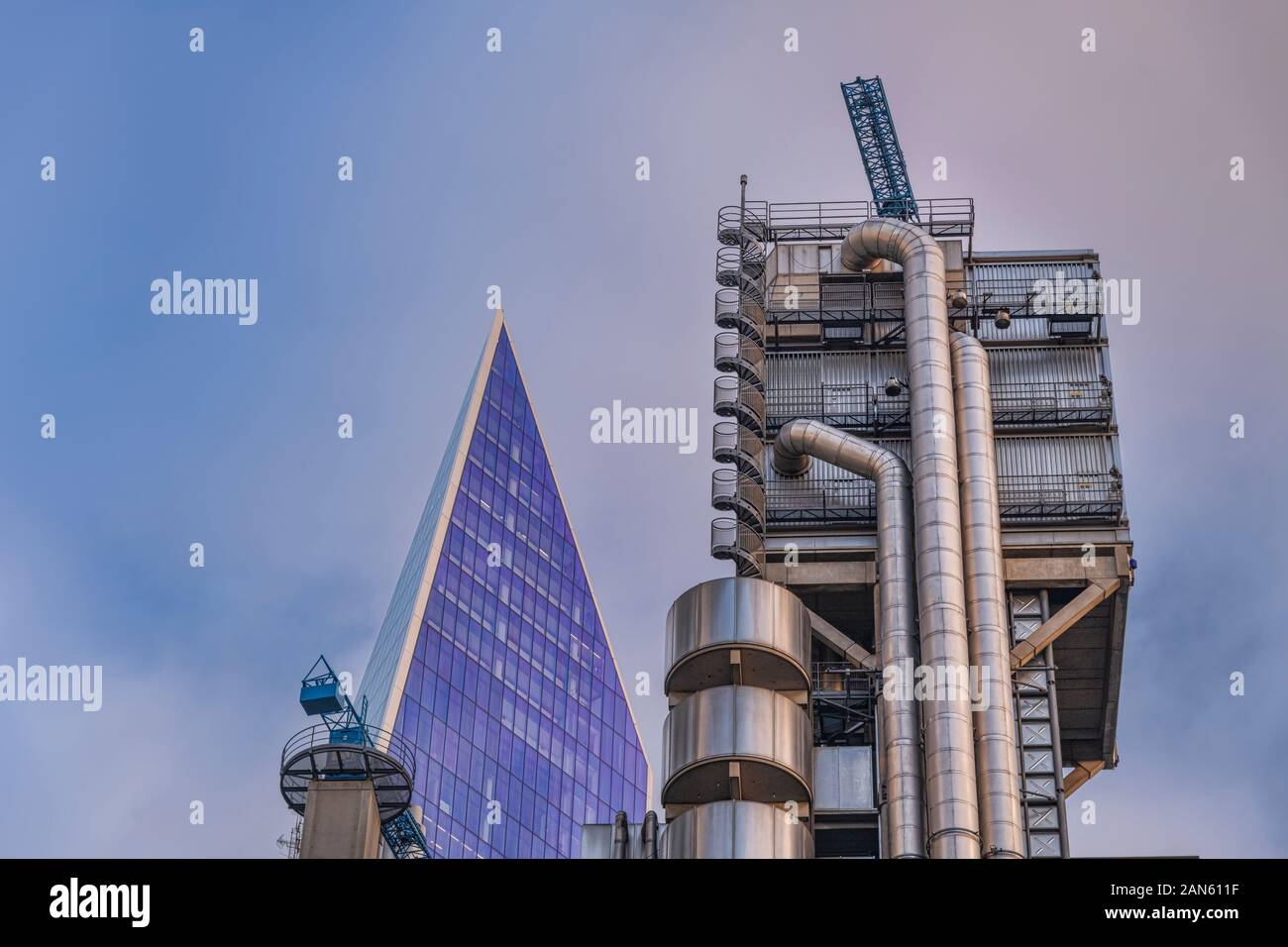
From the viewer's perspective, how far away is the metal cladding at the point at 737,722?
4928 centimetres

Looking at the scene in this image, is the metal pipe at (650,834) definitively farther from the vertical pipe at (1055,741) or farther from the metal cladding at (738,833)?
the vertical pipe at (1055,741)

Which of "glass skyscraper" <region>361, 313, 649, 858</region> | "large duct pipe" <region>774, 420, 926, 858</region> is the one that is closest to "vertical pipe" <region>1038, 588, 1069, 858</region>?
"large duct pipe" <region>774, 420, 926, 858</region>

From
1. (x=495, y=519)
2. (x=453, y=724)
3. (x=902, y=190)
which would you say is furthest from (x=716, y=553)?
(x=495, y=519)

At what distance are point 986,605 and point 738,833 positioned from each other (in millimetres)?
11580

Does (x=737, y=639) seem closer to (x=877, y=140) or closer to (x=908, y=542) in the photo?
(x=908, y=542)

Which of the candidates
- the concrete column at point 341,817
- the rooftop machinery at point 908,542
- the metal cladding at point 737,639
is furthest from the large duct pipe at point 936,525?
the concrete column at point 341,817

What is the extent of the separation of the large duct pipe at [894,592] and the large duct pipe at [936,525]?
24.5 inches

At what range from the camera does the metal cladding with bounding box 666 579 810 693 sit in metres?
51.4
